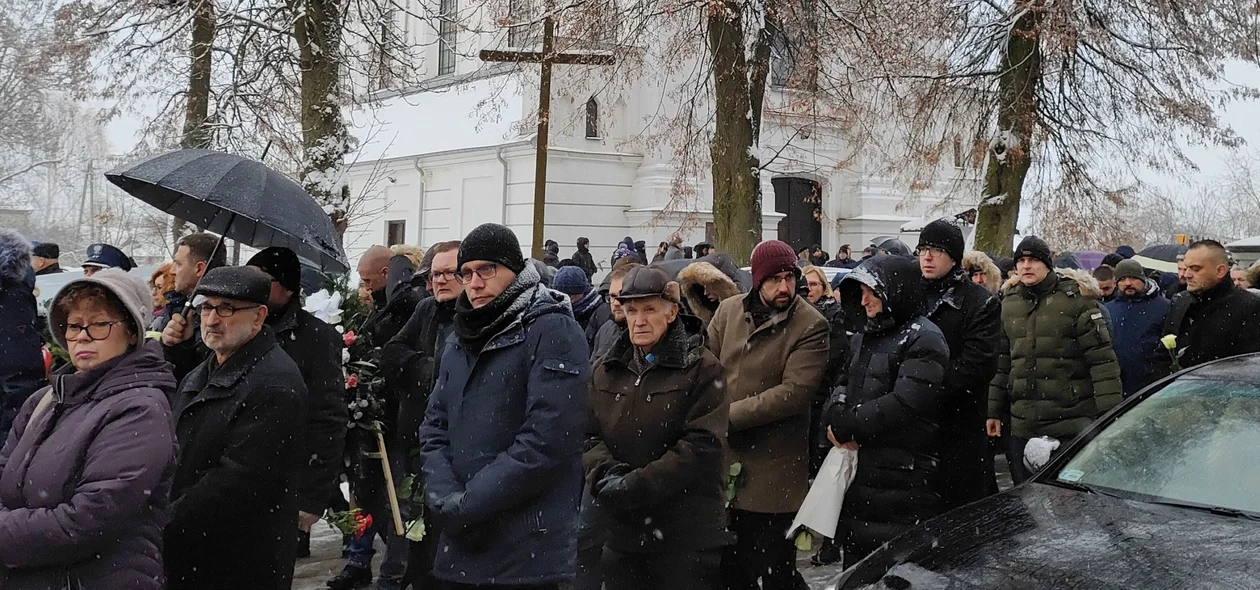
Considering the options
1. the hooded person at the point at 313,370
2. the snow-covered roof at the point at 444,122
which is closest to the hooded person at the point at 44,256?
the hooded person at the point at 313,370

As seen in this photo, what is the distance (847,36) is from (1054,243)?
7583 millimetres

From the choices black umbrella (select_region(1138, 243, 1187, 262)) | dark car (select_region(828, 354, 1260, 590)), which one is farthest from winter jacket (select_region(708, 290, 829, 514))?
black umbrella (select_region(1138, 243, 1187, 262))

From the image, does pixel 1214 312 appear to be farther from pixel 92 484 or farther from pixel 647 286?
pixel 92 484

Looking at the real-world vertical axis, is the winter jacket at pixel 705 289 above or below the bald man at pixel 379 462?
above

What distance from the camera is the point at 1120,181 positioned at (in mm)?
19266

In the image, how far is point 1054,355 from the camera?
7262 millimetres

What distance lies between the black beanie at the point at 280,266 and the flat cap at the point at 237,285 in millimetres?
830

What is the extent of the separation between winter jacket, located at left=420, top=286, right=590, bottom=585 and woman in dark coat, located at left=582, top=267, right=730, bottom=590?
1.08 ft

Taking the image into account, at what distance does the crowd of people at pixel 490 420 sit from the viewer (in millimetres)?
3535

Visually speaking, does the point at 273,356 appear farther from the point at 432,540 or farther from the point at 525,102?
the point at 525,102

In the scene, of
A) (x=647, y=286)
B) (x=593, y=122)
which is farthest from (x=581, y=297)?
(x=593, y=122)

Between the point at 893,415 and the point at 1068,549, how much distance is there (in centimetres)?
154

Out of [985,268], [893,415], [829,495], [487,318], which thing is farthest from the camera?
[985,268]

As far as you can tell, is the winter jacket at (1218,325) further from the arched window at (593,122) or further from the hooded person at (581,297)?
the arched window at (593,122)
